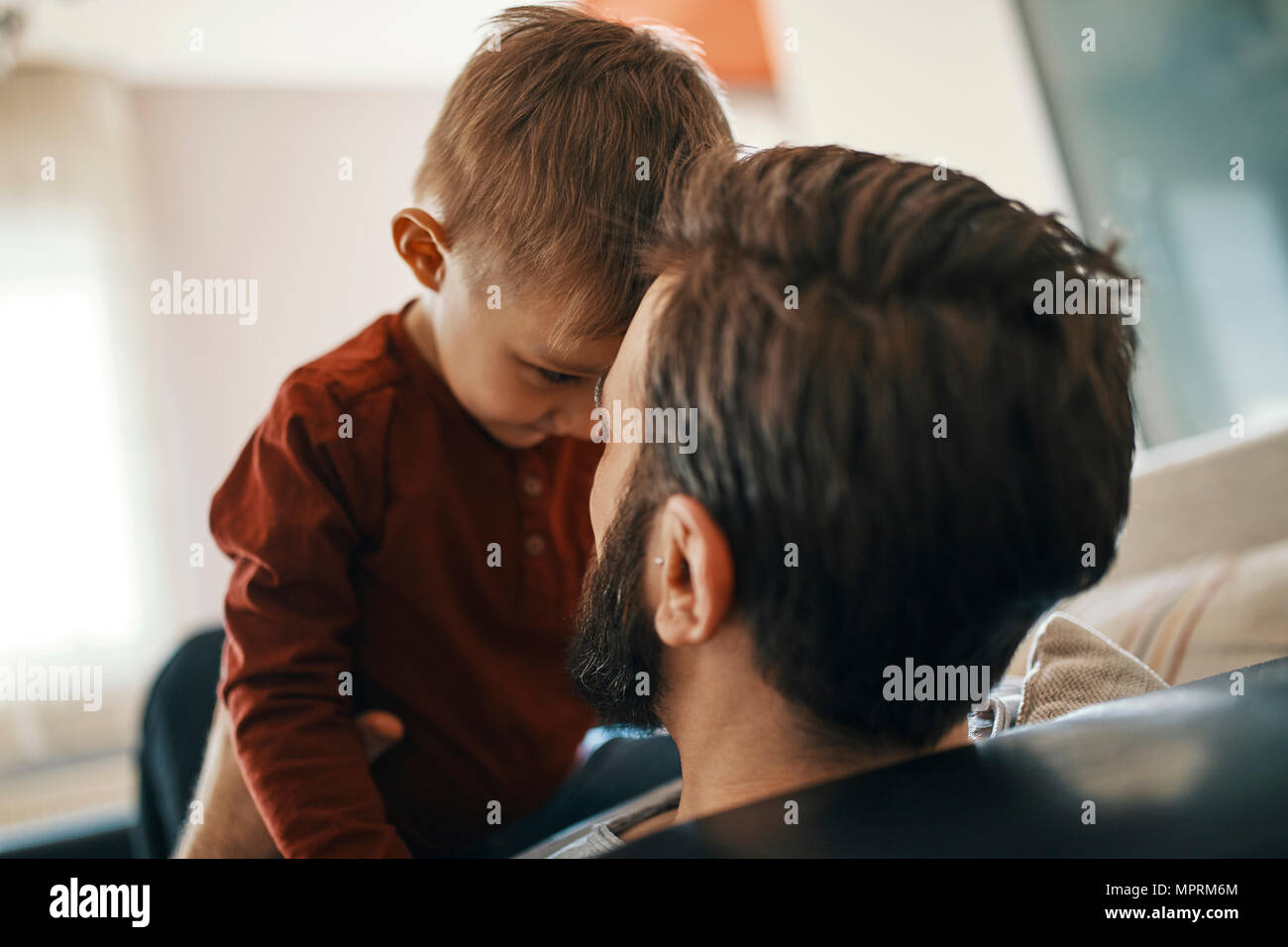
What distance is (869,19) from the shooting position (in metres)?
3.01

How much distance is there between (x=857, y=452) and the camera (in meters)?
0.57

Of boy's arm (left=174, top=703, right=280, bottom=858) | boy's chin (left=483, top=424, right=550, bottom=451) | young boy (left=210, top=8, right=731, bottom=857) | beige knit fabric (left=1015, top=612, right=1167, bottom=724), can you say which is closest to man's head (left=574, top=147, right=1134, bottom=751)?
beige knit fabric (left=1015, top=612, right=1167, bottom=724)

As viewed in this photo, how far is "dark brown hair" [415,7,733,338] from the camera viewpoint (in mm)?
919

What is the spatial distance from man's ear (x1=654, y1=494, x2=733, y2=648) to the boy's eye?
0.33 m

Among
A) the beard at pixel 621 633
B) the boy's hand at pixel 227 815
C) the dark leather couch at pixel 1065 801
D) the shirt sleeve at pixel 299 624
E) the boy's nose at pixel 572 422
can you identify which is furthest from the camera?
the boy's hand at pixel 227 815

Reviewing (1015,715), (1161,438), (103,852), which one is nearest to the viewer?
(1015,715)

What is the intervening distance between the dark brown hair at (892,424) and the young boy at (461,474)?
30 centimetres

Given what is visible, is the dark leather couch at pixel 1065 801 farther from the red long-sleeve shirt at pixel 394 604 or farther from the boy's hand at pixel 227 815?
the boy's hand at pixel 227 815

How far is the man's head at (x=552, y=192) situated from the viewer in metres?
0.92

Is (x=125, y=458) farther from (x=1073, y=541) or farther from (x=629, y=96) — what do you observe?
(x=1073, y=541)

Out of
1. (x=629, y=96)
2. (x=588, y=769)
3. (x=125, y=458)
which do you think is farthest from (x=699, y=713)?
(x=125, y=458)

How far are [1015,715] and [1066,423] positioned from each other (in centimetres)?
39
